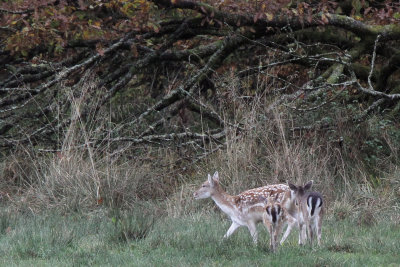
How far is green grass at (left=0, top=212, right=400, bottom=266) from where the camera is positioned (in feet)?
24.7

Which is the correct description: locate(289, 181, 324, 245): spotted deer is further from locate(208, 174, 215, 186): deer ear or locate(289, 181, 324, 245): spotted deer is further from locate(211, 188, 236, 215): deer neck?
locate(208, 174, 215, 186): deer ear

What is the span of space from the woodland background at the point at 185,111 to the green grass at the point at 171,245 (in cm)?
64

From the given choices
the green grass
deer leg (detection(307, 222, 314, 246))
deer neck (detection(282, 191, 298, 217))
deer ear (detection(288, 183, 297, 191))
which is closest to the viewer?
the green grass

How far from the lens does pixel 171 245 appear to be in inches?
329

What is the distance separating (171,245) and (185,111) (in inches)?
294

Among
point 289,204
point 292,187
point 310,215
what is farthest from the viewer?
point 289,204

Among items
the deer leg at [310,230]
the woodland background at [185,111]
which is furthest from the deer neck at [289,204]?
the woodland background at [185,111]

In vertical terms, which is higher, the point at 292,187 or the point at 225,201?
the point at 292,187


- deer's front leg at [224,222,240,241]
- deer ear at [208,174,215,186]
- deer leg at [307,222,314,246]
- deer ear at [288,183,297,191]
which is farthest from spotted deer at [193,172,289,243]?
deer leg at [307,222,314,246]

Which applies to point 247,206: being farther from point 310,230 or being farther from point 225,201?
point 310,230

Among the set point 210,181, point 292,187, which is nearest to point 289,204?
point 292,187

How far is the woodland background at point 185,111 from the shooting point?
39.2 feet

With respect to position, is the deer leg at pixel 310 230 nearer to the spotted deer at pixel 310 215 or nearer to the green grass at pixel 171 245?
the spotted deer at pixel 310 215

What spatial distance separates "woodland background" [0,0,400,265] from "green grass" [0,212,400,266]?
64 centimetres
